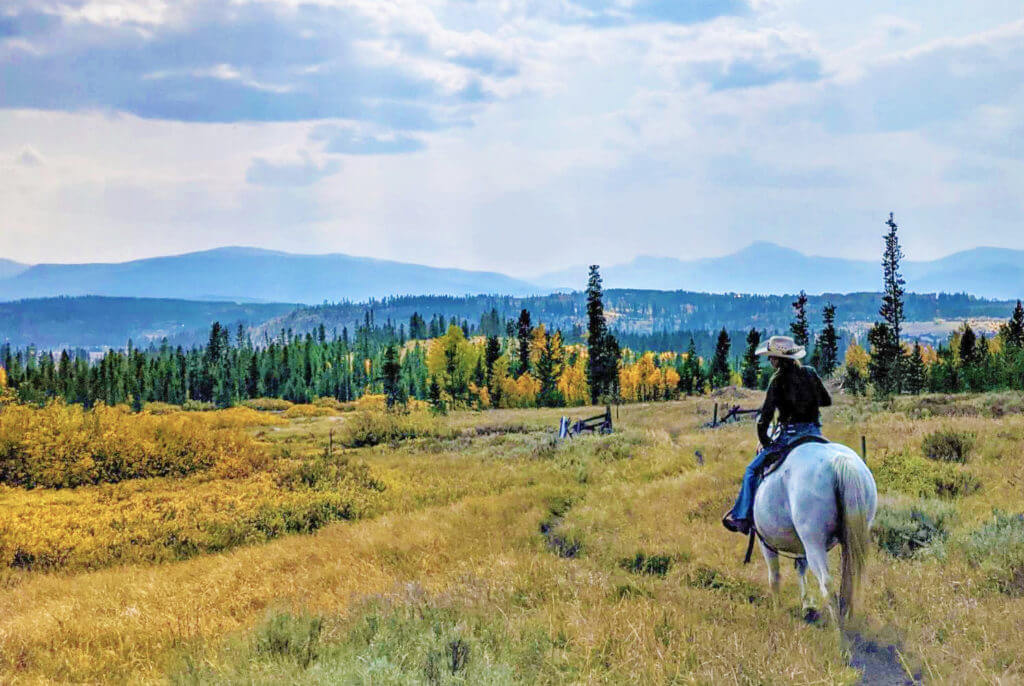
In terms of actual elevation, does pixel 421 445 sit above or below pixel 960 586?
below

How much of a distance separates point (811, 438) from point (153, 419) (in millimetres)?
29820

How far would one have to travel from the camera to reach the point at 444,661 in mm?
5930

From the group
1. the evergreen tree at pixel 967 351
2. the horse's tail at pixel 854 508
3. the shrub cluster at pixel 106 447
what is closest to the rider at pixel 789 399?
the horse's tail at pixel 854 508

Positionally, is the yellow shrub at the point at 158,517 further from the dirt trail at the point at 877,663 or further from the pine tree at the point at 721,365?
the pine tree at the point at 721,365

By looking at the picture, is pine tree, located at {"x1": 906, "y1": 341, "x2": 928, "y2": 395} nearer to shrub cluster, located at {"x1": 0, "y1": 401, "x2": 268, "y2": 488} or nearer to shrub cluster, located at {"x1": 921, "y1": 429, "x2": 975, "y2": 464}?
shrub cluster, located at {"x1": 921, "y1": 429, "x2": 975, "y2": 464}

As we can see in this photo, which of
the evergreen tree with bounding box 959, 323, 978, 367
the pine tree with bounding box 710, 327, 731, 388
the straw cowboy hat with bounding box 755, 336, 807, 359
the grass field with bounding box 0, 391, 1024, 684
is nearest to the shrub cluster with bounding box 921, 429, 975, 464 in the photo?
the grass field with bounding box 0, 391, 1024, 684

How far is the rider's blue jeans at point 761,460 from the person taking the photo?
826cm

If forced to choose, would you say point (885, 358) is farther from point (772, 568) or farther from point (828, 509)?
point (828, 509)

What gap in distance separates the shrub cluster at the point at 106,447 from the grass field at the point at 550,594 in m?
6.18

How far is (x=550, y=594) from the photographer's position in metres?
8.45

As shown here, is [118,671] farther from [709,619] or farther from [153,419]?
[153,419]

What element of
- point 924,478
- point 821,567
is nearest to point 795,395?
point 821,567

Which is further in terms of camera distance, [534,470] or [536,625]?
[534,470]

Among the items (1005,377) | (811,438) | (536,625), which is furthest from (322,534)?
(1005,377)
